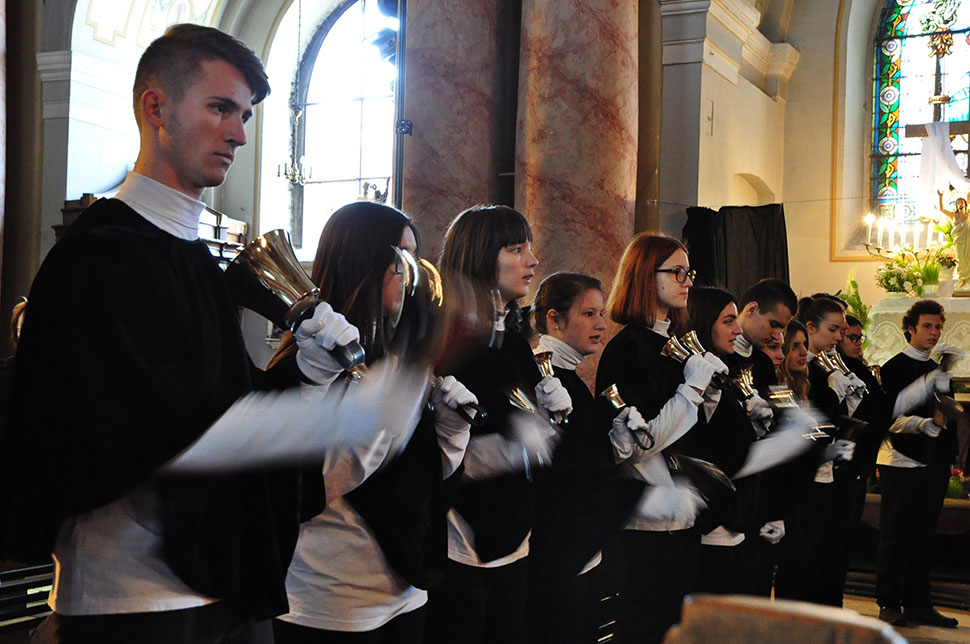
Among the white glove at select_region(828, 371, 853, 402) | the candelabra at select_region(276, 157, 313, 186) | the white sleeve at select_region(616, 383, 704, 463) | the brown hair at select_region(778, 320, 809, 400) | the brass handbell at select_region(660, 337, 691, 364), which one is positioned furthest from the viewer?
the candelabra at select_region(276, 157, 313, 186)

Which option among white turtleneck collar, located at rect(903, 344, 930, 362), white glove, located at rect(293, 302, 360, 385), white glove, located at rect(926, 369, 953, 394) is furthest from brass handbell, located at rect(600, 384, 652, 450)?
white turtleneck collar, located at rect(903, 344, 930, 362)

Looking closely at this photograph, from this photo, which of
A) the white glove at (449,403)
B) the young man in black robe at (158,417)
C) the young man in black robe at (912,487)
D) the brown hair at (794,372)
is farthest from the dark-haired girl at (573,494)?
the young man in black robe at (912,487)

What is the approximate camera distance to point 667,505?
3.51 meters

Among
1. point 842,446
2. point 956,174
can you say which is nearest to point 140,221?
point 842,446

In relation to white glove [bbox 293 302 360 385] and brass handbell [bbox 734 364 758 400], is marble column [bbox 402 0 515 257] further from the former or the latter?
white glove [bbox 293 302 360 385]

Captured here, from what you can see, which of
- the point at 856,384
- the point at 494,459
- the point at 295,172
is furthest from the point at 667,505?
the point at 295,172

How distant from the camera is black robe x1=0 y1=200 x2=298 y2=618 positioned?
5.02 ft

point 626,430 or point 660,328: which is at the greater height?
point 660,328

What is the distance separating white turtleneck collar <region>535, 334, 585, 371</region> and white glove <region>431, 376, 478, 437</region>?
886 mm

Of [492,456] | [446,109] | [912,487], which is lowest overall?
[912,487]

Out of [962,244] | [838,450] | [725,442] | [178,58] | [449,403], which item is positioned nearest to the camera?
[178,58]

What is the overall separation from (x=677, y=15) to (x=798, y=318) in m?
4.59

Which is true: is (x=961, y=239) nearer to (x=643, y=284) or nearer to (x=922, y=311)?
(x=922, y=311)

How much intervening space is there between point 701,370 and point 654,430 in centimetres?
25
